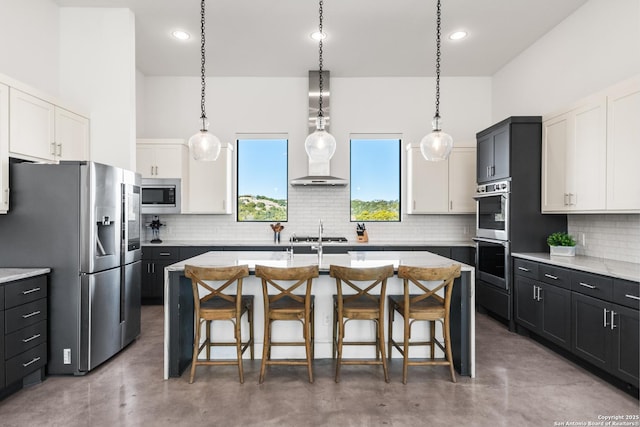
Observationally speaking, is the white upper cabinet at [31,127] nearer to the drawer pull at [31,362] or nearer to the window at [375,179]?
the drawer pull at [31,362]

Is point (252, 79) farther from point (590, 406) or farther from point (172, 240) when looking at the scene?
point (590, 406)

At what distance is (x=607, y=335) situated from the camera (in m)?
2.81

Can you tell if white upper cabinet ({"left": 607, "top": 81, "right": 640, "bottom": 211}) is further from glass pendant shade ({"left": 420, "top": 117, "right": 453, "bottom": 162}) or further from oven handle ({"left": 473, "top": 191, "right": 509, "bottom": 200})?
glass pendant shade ({"left": 420, "top": 117, "right": 453, "bottom": 162})

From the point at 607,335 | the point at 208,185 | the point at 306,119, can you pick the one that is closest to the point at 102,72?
the point at 208,185

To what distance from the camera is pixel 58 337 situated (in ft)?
9.75

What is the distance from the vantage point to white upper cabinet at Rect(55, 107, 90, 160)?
11.4 ft

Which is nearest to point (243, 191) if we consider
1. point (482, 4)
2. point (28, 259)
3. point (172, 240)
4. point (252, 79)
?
point (172, 240)

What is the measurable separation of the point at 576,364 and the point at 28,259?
4711mm

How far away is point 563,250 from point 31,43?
18.8ft

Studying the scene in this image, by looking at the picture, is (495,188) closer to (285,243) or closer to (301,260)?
(301,260)

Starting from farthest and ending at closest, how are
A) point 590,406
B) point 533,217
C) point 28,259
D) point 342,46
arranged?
1. point 342,46
2. point 533,217
3. point 28,259
4. point 590,406

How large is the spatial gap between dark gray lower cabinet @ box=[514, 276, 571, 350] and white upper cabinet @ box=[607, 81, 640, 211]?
907mm

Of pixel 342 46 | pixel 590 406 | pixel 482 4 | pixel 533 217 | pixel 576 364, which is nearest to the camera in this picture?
pixel 590 406

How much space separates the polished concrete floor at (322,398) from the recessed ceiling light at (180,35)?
12.0ft
